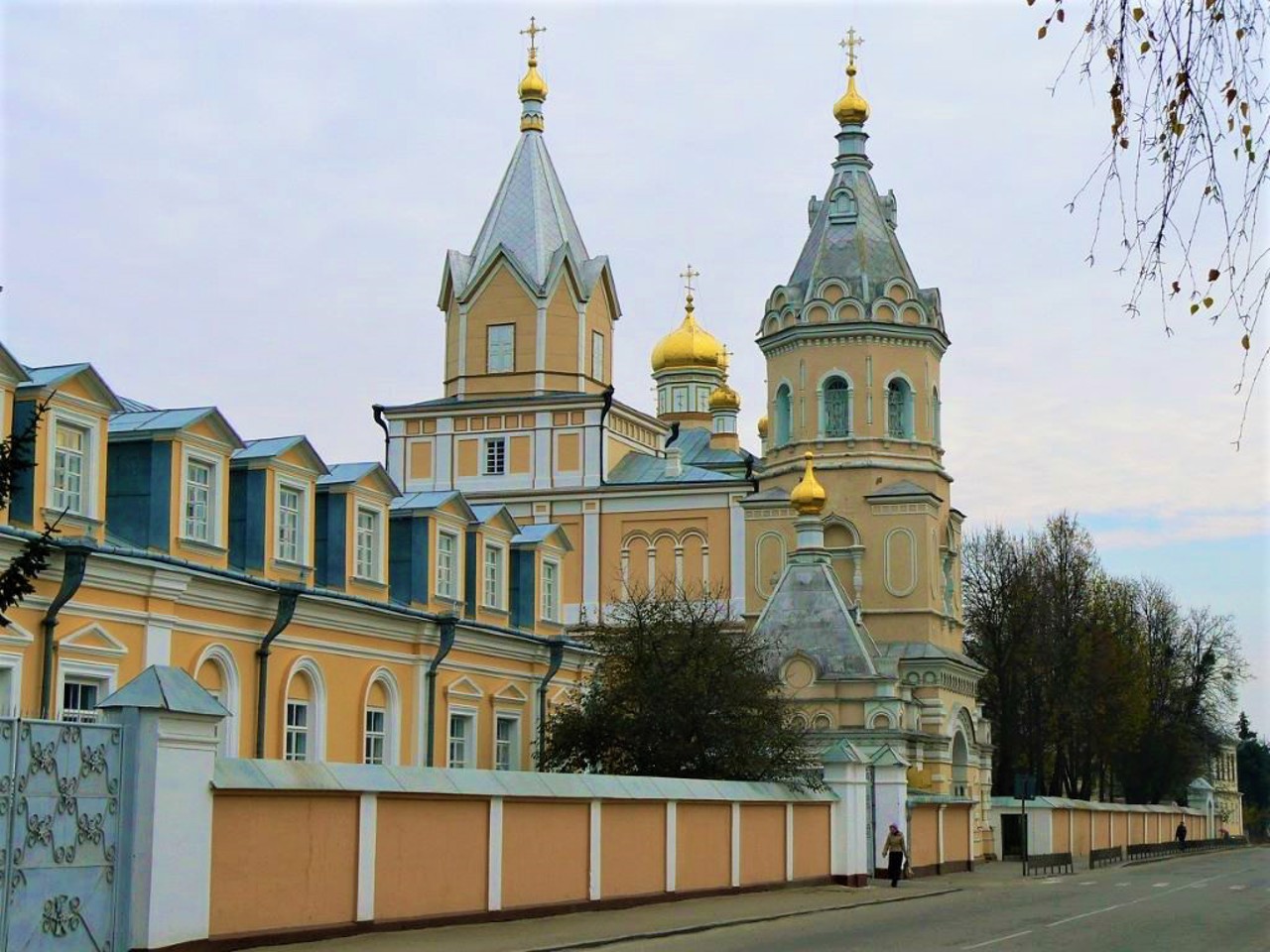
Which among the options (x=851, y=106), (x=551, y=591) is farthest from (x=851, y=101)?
(x=551, y=591)

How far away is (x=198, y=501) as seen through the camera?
82.8 ft

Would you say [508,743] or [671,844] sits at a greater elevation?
[508,743]

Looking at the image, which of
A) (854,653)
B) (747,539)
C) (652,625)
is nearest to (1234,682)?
(747,539)

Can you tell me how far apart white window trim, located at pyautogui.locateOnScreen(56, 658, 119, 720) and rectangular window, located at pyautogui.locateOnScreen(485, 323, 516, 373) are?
111 ft

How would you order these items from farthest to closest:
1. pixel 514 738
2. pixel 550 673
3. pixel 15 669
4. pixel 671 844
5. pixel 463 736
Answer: pixel 550 673, pixel 514 738, pixel 463 736, pixel 671 844, pixel 15 669

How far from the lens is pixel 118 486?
24344 mm

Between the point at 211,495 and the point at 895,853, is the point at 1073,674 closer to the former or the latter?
the point at 895,853

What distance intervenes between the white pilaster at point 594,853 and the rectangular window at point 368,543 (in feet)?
25.8

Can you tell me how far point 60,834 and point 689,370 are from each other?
63665 mm

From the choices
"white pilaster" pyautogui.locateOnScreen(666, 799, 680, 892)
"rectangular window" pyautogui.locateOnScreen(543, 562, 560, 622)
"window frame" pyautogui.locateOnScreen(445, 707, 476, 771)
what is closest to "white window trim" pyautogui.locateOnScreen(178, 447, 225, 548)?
"window frame" pyautogui.locateOnScreen(445, 707, 476, 771)

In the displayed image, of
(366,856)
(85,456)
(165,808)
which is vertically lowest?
(366,856)

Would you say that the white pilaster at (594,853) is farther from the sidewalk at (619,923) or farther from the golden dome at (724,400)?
the golden dome at (724,400)

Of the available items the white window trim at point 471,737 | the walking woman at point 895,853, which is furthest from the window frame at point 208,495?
the walking woman at point 895,853

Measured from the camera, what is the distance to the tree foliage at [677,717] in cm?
3031
